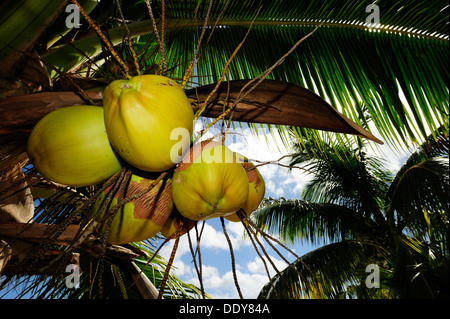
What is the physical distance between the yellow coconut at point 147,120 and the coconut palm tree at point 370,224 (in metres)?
3.96

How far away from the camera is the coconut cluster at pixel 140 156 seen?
467 millimetres

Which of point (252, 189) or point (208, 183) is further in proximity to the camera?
point (252, 189)

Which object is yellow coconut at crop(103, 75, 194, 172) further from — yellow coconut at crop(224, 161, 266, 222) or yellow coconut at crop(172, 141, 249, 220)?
yellow coconut at crop(224, 161, 266, 222)

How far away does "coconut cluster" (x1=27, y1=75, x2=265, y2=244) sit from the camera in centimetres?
47

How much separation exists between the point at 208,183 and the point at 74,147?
0.20 meters

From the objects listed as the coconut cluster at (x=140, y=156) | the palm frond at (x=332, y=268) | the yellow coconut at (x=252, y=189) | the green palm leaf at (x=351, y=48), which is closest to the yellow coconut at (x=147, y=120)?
the coconut cluster at (x=140, y=156)

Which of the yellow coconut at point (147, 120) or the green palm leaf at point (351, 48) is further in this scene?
the green palm leaf at point (351, 48)

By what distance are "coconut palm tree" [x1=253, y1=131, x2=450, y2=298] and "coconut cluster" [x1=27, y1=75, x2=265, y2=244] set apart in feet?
12.8

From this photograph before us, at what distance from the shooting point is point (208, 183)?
1.68 ft

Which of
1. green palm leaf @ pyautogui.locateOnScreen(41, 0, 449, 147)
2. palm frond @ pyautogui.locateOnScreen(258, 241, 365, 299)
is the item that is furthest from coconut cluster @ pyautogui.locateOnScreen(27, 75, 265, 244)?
palm frond @ pyautogui.locateOnScreen(258, 241, 365, 299)

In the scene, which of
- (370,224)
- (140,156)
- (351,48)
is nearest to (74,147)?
(140,156)

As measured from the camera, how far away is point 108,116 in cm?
49

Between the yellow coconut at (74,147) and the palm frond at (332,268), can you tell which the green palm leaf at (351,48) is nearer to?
the yellow coconut at (74,147)

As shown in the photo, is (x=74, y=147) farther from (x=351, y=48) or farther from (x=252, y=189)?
(x=351, y=48)
